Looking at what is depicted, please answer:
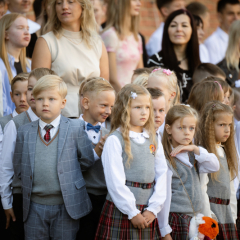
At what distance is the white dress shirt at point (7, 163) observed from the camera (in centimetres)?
292

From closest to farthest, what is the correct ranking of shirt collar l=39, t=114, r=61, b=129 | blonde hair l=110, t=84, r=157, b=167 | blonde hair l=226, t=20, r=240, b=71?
blonde hair l=110, t=84, r=157, b=167 → shirt collar l=39, t=114, r=61, b=129 → blonde hair l=226, t=20, r=240, b=71

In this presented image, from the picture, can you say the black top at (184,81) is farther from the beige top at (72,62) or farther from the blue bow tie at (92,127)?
the blue bow tie at (92,127)

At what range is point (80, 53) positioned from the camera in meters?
3.75

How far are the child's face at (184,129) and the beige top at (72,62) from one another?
101 cm

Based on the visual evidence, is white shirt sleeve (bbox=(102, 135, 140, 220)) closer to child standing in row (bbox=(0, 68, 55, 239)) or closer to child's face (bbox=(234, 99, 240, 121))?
child standing in row (bbox=(0, 68, 55, 239))

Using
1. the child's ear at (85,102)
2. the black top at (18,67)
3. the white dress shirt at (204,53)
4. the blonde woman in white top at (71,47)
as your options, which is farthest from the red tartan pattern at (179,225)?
the white dress shirt at (204,53)

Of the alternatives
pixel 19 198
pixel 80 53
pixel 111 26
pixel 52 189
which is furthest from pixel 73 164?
pixel 111 26

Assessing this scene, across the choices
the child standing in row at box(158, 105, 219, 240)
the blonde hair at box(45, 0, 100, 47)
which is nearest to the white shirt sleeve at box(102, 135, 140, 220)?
the child standing in row at box(158, 105, 219, 240)

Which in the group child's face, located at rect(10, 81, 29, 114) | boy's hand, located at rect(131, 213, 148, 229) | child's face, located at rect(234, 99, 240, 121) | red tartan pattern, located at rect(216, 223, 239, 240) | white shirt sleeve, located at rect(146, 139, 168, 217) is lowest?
red tartan pattern, located at rect(216, 223, 239, 240)

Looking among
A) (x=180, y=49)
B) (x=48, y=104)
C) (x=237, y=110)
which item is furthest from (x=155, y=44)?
(x=48, y=104)

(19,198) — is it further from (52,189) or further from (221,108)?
(221,108)

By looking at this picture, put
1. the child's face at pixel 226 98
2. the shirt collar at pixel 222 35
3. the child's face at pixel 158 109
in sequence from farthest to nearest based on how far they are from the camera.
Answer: the shirt collar at pixel 222 35 < the child's face at pixel 226 98 < the child's face at pixel 158 109

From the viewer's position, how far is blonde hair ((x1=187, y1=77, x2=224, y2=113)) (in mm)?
3660

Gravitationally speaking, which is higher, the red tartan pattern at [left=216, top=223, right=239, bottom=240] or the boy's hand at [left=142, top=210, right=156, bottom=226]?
the boy's hand at [left=142, top=210, right=156, bottom=226]
